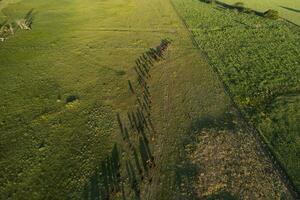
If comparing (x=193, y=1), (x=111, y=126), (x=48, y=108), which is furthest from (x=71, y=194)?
(x=193, y=1)

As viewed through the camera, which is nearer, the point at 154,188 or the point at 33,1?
the point at 154,188

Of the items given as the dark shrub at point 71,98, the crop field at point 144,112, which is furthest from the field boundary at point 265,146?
the dark shrub at point 71,98

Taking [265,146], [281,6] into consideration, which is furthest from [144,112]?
[281,6]

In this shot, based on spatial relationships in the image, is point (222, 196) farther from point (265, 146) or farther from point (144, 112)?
point (144, 112)

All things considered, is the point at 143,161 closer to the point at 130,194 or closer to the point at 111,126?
the point at 130,194

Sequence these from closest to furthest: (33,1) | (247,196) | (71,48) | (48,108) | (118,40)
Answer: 1. (247,196)
2. (48,108)
3. (71,48)
4. (118,40)
5. (33,1)

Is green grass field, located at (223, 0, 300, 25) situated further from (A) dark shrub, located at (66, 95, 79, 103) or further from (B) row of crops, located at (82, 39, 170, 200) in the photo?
(A) dark shrub, located at (66, 95, 79, 103)

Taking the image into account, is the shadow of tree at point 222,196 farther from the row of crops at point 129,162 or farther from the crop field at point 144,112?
the row of crops at point 129,162

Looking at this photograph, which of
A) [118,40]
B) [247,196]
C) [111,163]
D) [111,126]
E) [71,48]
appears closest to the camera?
[247,196]
